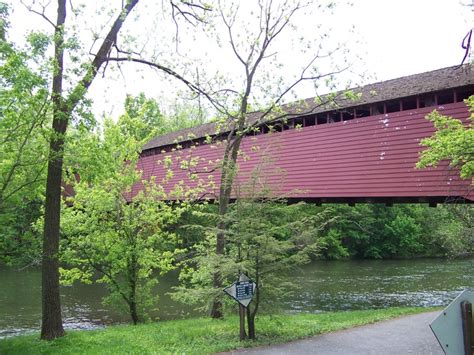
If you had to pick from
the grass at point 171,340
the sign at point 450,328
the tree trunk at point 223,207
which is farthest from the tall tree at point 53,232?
the sign at point 450,328

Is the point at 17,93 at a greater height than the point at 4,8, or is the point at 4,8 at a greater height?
the point at 4,8

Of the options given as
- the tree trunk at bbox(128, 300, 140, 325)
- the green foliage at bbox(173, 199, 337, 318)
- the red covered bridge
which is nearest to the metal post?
the green foliage at bbox(173, 199, 337, 318)

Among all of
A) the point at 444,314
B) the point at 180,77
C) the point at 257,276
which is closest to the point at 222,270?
the point at 257,276

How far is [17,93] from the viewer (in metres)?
6.82

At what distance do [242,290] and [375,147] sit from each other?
776 cm

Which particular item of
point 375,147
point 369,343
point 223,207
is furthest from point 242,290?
point 375,147

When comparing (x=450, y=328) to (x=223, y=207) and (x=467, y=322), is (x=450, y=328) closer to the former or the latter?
(x=467, y=322)

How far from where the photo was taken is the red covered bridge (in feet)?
40.1

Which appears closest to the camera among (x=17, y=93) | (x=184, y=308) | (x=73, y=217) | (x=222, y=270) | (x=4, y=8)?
(x=17, y=93)

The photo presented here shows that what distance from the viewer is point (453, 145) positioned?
10172 mm

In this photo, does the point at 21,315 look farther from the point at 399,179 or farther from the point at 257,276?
the point at 399,179

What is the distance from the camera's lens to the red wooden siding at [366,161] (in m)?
12.2

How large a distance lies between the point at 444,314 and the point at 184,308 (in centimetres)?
1546

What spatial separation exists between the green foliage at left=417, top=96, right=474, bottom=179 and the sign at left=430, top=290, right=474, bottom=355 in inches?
341
